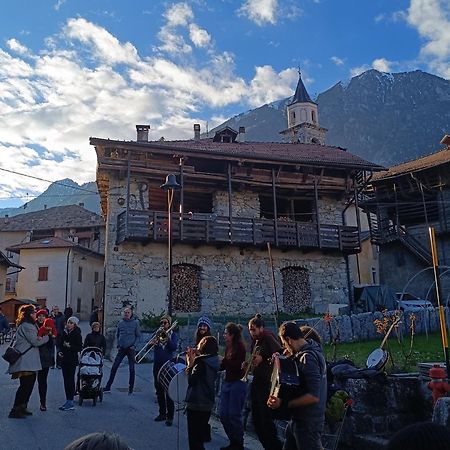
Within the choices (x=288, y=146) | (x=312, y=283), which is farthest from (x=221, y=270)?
(x=288, y=146)

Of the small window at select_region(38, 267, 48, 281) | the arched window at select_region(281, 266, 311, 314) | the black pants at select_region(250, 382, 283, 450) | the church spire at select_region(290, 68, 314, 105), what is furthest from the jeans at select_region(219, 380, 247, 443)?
the church spire at select_region(290, 68, 314, 105)

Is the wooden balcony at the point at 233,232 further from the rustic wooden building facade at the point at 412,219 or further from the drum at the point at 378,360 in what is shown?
the drum at the point at 378,360

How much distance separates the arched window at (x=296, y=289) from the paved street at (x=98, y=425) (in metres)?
13.4

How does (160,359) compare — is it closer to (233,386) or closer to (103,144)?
(233,386)

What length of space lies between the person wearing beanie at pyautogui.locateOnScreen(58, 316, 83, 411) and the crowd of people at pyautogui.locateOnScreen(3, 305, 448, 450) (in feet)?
0.06

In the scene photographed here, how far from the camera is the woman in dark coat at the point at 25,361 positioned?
23.8 feet

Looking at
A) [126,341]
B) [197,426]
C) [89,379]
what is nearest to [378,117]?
[126,341]

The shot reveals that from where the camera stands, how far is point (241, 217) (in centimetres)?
2200

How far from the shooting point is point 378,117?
405ft

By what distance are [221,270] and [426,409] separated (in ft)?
52.1

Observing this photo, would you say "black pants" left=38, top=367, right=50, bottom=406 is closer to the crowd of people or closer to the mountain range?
the crowd of people

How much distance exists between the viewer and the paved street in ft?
20.1

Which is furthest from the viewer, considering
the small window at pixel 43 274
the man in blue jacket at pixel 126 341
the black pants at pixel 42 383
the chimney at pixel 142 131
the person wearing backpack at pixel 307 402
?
the small window at pixel 43 274

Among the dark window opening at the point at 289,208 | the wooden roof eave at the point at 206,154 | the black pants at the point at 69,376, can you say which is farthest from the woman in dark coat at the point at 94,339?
the dark window opening at the point at 289,208
